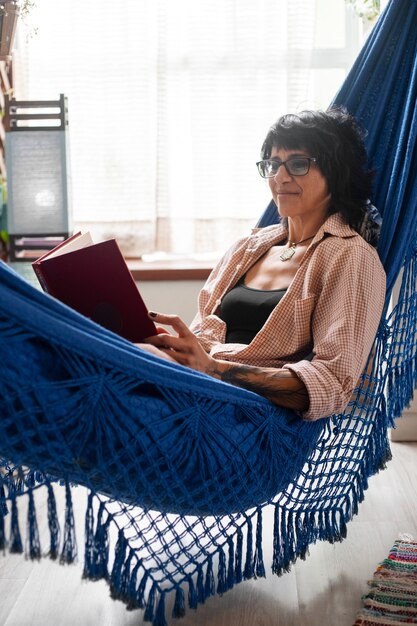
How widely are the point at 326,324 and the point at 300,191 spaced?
0.35 m

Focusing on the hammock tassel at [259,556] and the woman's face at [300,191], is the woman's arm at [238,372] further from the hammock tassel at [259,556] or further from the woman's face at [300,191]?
the woman's face at [300,191]

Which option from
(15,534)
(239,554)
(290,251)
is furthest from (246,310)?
(15,534)

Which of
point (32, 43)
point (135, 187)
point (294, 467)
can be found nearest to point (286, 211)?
point (294, 467)

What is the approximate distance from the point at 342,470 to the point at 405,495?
564mm

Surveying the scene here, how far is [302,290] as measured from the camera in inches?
74.0

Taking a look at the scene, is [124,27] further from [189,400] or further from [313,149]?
[189,400]

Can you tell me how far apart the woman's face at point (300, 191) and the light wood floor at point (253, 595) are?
775 millimetres

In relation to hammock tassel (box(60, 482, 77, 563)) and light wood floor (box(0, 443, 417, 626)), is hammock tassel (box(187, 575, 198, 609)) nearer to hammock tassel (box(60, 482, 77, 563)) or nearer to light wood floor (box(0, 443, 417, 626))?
light wood floor (box(0, 443, 417, 626))

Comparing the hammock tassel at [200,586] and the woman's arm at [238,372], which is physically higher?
the woman's arm at [238,372]

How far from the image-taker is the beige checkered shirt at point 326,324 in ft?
5.52

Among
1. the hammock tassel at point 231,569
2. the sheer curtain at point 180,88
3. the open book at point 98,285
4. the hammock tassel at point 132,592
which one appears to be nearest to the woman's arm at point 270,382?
the open book at point 98,285

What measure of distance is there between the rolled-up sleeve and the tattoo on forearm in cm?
2

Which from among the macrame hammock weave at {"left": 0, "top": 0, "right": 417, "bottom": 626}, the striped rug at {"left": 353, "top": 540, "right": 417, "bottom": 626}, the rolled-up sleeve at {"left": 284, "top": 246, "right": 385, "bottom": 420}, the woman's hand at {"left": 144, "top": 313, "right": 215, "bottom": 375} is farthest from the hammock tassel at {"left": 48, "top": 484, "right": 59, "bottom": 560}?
the striped rug at {"left": 353, "top": 540, "right": 417, "bottom": 626}

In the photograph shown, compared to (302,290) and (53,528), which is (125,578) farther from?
(302,290)
